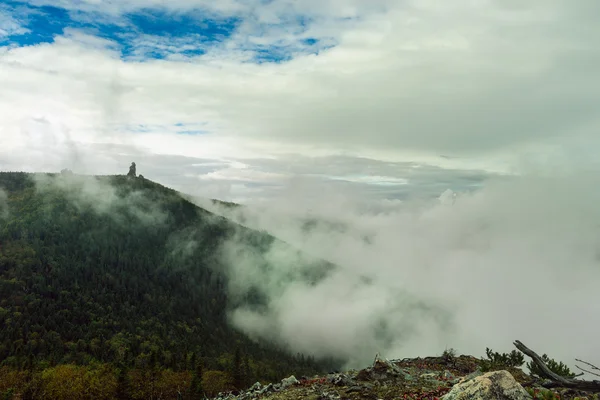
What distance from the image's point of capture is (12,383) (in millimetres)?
110125

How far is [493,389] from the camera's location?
14680 mm

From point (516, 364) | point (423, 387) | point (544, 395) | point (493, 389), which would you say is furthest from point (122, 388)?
point (544, 395)

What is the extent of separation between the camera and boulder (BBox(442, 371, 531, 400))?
14633 millimetres

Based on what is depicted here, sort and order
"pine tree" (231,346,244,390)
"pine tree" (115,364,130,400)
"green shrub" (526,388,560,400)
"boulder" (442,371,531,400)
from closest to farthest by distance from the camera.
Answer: "boulder" (442,371,531,400)
"green shrub" (526,388,560,400)
"pine tree" (115,364,130,400)
"pine tree" (231,346,244,390)

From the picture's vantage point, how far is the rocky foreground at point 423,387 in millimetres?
14945

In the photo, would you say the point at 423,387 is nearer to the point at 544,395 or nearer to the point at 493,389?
the point at 544,395

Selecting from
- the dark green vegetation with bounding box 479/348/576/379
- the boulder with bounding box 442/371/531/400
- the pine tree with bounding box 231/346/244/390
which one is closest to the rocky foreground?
the boulder with bounding box 442/371/531/400

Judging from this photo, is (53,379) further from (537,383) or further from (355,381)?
(537,383)

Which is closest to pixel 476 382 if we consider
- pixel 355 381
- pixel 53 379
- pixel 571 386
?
pixel 571 386

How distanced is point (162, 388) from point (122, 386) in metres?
13.4

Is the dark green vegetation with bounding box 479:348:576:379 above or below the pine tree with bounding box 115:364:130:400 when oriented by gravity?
above

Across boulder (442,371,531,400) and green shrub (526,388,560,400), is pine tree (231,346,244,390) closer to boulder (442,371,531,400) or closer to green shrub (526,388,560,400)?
green shrub (526,388,560,400)

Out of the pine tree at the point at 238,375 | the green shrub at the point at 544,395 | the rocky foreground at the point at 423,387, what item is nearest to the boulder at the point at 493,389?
the rocky foreground at the point at 423,387

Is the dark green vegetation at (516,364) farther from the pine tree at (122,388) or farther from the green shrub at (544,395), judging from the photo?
the pine tree at (122,388)
